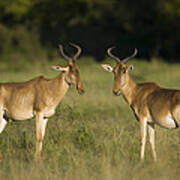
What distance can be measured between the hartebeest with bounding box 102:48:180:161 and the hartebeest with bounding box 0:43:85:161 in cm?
97

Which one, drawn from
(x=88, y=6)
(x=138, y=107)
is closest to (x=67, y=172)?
(x=138, y=107)

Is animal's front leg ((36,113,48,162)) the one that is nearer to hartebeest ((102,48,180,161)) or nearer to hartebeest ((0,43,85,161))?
hartebeest ((0,43,85,161))

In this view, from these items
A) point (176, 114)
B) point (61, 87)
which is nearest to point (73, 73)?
point (61, 87)

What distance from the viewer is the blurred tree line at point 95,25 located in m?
33.8

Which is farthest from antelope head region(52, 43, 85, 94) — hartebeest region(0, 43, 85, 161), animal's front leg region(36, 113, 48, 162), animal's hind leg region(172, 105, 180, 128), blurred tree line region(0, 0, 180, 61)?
blurred tree line region(0, 0, 180, 61)

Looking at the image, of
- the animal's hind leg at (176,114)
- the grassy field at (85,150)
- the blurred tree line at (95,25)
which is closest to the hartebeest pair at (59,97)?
the grassy field at (85,150)

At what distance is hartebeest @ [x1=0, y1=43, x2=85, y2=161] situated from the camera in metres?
9.83

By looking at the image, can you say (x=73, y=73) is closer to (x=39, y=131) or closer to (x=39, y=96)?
(x=39, y=96)

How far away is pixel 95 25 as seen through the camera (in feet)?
133

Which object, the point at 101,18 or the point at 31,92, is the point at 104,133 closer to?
the point at 31,92

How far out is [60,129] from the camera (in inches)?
412

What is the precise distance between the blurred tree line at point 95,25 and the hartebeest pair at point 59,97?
2217 cm

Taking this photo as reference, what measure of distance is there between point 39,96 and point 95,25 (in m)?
31.0

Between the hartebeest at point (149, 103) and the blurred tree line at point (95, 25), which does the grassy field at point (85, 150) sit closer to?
the hartebeest at point (149, 103)
